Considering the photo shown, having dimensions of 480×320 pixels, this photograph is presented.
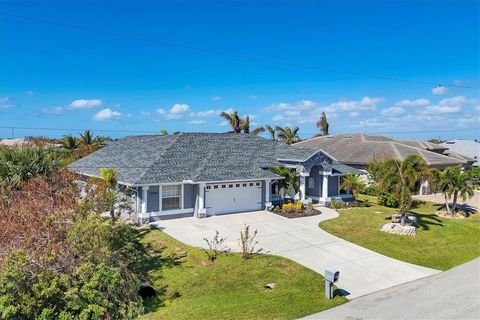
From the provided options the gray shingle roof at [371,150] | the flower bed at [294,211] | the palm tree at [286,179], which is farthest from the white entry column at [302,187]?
the gray shingle roof at [371,150]

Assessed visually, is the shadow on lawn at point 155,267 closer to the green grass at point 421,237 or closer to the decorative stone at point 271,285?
the decorative stone at point 271,285

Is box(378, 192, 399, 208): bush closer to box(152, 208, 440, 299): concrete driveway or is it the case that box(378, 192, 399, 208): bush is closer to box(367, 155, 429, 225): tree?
box(152, 208, 440, 299): concrete driveway

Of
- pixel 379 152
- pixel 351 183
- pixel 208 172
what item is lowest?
pixel 351 183

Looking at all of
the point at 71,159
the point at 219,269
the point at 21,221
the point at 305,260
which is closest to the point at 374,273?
the point at 305,260

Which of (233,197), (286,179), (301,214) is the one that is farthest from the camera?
(286,179)

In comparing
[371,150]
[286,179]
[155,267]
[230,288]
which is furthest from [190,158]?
[371,150]

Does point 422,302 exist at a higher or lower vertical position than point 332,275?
lower

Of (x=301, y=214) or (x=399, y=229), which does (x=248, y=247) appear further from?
(x=399, y=229)

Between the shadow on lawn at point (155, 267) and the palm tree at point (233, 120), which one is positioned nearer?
the shadow on lawn at point (155, 267)
